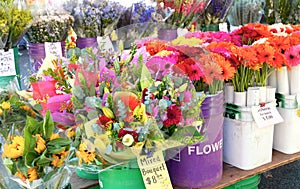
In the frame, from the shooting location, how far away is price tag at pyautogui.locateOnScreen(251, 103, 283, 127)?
155cm

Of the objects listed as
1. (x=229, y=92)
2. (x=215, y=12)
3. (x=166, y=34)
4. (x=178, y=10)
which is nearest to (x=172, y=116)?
(x=229, y=92)

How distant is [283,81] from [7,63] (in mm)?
1326

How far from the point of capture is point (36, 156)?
1.08 metres

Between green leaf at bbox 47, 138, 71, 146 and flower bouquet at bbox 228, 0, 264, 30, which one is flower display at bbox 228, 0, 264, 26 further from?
green leaf at bbox 47, 138, 71, 146

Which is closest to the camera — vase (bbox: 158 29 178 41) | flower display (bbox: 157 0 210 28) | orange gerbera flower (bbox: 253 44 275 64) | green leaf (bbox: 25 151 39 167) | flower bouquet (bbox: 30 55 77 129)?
green leaf (bbox: 25 151 39 167)

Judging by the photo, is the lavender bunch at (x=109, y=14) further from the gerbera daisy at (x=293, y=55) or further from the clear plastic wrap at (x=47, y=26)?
the gerbera daisy at (x=293, y=55)

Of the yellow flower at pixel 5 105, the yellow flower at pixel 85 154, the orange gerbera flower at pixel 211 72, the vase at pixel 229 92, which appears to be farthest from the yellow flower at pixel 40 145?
the vase at pixel 229 92

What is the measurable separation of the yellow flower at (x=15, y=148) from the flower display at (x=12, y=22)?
1.08 m

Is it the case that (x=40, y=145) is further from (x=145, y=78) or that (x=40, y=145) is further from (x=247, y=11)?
(x=247, y=11)

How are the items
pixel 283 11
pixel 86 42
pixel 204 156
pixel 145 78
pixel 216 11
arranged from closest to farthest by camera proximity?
1. pixel 145 78
2. pixel 204 156
3. pixel 86 42
4. pixel 216 11
5. pixel 283 11

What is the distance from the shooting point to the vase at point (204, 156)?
138 cm

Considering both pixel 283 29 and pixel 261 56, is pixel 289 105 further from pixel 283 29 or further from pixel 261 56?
pixel 283 29

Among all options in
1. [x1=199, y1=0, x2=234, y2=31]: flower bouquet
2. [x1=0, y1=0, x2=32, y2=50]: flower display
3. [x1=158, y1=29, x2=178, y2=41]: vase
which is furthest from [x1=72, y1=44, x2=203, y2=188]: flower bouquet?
[x1=199, y1=0, x2=234, y2=31]: flower bouquet

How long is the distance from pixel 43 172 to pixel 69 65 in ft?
1.33
